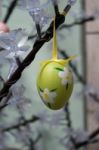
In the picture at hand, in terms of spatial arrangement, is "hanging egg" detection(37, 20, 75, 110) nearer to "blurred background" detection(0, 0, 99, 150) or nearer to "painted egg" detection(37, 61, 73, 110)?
"painted egg" detection(37, 61, 73, 110)

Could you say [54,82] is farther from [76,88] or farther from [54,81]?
[76,88]

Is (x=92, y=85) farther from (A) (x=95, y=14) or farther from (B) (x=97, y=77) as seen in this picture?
(A) (x=95, y=14)

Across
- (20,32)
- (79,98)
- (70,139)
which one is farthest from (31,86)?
(20,32)

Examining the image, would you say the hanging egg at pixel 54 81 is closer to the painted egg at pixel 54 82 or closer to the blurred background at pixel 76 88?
the painted egg at pixel 54 82

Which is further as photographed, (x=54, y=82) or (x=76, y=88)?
(x=76, y=88)

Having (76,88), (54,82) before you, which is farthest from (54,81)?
(76,88)

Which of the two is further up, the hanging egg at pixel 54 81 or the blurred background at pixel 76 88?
the hanging egg at pixel 54 81

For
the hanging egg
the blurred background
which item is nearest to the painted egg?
the hanging egg

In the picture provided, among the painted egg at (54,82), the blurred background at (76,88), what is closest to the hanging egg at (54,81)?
the painted egg at (54,82)
